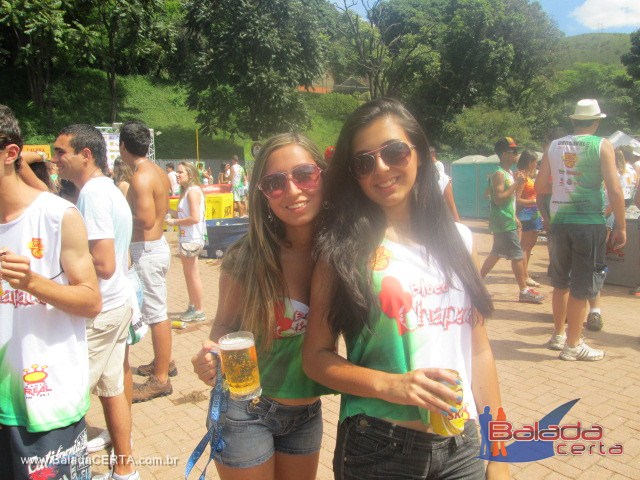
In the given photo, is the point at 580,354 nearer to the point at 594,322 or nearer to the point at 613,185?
the point at 594,322

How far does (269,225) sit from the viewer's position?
2002 millimetres

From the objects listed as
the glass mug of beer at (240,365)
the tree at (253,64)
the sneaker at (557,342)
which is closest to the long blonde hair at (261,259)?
the glass mug of beer at (240,365)

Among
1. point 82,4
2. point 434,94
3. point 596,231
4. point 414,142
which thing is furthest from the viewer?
point 434,94

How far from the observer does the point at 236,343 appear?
66.8 inches

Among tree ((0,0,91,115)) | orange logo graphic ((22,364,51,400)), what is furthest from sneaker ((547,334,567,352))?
tree ((0,0,91,115))

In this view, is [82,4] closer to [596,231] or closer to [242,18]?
[242,18]

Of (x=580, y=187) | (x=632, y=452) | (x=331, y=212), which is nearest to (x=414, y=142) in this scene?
(x=331, y=212)

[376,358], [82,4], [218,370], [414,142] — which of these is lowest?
[218,370]

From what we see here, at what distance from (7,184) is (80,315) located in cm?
59

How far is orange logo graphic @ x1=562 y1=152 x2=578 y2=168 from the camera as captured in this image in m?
4.59

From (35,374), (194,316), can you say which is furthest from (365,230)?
(194,316)

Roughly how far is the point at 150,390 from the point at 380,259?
3.28m

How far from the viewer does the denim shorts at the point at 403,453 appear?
157cm

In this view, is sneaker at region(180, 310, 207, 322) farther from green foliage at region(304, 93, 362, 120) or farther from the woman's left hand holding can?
green foliage at region(304, 93, 362, 120)
